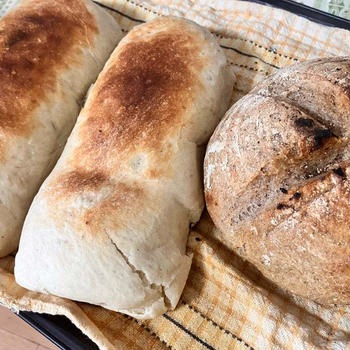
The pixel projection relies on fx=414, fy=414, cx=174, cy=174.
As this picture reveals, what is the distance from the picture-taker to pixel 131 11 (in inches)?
67.7

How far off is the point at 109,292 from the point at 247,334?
343 millimetres

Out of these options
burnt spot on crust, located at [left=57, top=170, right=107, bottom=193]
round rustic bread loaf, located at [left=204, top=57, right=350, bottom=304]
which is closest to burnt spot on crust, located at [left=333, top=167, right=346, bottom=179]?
round rustic bread loaf, located at [left=204, top=57, right=350, bottom=304]

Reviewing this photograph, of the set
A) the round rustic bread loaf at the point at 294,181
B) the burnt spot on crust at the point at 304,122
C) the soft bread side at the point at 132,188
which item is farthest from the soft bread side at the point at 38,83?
the burnt spot on crust at the point at 304,122

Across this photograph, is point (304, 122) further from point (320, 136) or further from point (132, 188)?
point (132, 188)

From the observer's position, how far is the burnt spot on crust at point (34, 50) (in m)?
1.22

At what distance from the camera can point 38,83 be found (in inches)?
50.0

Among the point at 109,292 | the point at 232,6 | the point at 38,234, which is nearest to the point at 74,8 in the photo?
the point at 232,6

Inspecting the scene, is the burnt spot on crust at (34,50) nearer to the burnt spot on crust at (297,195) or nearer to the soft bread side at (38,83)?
the soft bread side at (38,83)

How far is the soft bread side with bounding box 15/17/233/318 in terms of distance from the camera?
970 millimetres

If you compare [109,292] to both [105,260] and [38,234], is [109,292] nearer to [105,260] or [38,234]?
[105,260]

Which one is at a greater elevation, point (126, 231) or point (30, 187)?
point (126, 231)

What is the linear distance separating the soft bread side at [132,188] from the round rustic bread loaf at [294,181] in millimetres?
122

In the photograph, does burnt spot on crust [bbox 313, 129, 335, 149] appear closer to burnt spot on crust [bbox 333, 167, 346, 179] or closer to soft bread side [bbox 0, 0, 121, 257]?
burnt spot on crust [bbox 333, 167, 346, 179]

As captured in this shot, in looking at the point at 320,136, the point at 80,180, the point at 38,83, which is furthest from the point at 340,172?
the point at 38,83
